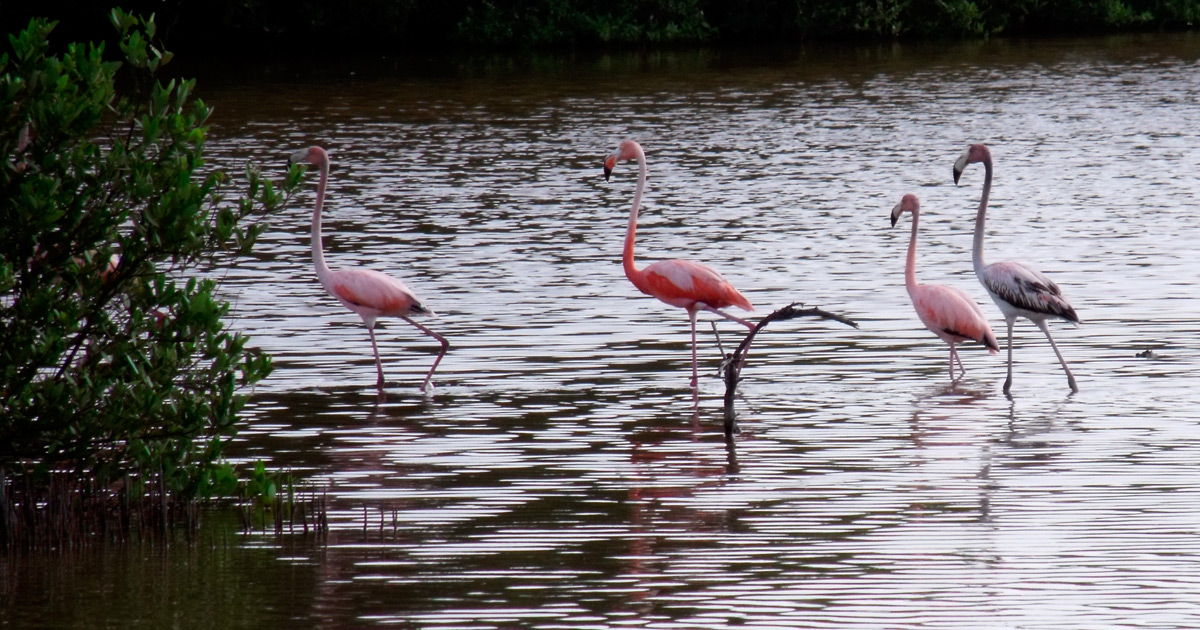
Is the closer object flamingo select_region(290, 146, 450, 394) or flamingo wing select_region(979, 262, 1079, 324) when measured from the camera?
flamingo wing select_region(979, 262, 1079, 324)

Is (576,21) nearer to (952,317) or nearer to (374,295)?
(374,295)

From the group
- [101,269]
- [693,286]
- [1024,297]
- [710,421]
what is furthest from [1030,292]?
[101,269]

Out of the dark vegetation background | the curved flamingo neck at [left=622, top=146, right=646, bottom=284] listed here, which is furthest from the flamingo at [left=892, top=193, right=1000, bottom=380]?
the dark vegetation background

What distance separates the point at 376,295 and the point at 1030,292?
146 inches

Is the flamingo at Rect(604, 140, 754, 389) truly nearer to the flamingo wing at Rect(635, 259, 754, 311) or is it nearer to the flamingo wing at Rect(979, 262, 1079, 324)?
the flamingo wing at Rect(635, 259, 754, 311)

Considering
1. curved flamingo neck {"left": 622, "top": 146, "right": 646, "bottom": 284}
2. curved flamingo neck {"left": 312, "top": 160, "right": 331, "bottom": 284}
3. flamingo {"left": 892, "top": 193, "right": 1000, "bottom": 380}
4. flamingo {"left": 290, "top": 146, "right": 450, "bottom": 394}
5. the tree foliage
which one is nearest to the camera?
the tree foliage

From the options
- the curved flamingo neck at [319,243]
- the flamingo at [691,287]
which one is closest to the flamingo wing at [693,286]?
the flamingo at [691,287]

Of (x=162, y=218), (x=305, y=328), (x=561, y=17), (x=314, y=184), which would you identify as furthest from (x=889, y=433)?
(x=561, y=17)

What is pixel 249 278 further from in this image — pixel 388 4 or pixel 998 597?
pixel 388 4

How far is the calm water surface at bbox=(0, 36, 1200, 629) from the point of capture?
19.8 feet

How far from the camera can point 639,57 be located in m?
38.7

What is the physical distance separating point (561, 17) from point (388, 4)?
419 centimetres

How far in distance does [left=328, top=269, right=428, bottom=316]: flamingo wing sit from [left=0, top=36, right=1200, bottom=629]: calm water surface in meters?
0.42

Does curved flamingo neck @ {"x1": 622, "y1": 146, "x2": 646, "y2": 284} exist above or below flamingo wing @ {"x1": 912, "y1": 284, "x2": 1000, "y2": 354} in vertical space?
above
